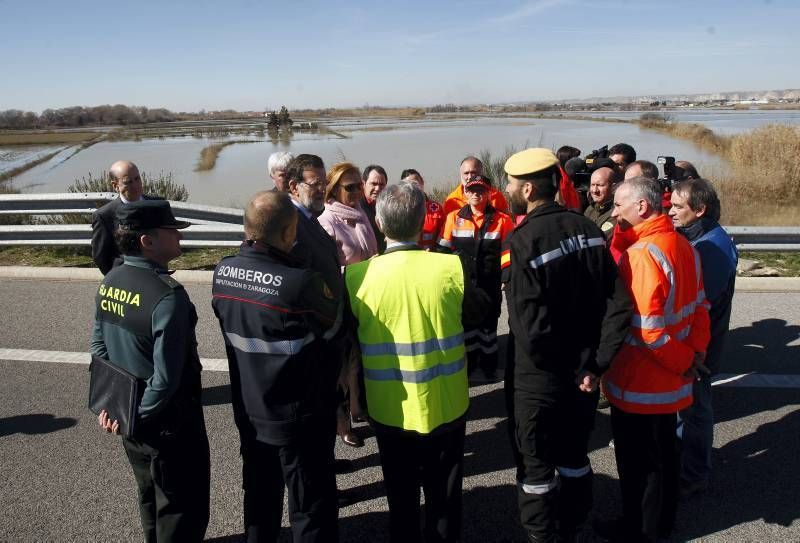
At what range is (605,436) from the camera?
12.4 ft

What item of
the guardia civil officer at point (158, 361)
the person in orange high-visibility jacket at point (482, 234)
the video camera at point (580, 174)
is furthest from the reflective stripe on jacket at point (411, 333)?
the video camera at point (580, 174)

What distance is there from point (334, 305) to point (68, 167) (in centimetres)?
2647

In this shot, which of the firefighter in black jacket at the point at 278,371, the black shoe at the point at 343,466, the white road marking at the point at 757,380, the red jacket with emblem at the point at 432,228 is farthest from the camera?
the red jacket with emblem at the point at 432,228

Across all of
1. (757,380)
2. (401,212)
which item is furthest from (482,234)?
(757,380)

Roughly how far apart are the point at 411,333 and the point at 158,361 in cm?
101

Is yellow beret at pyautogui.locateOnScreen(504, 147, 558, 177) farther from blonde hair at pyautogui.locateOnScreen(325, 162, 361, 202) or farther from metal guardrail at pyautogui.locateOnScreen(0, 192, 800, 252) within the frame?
metal guardrail at pyautogui.locateOnScreen(0, 192, 800, 252)

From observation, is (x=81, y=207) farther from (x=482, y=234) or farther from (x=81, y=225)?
(x=482, y=234)

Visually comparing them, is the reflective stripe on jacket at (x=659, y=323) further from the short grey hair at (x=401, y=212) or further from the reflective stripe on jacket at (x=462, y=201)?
the reflective stripe on jacket at (x=462, y=201)

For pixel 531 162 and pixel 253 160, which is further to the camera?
pixel 253 160

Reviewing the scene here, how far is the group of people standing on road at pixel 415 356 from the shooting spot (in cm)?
232

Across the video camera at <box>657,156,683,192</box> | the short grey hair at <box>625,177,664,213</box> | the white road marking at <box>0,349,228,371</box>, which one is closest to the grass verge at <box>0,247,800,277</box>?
the white road marking at <box>0,349,228,371</box>

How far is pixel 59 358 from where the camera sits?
17.0 ft

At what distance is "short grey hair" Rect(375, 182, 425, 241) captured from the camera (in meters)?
2.38

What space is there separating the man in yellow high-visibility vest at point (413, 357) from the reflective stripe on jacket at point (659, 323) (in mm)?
693
